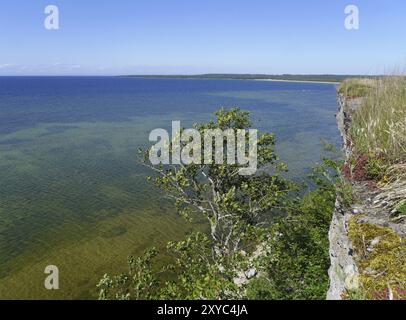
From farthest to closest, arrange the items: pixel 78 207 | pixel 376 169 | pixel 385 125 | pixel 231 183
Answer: pixel 78 207 < pixel 231 183 < pixel 385 125 < pixel 376 169

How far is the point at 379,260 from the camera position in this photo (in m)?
7.46

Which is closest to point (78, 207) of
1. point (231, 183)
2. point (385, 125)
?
point (231, 183)

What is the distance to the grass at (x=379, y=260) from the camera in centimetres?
667

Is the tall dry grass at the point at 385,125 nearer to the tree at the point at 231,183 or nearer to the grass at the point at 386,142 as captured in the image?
the grass at the point at 386,142

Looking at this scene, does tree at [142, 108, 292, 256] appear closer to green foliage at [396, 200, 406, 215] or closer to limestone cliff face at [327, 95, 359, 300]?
limestone cliff face at [327, 95, 359, 300]

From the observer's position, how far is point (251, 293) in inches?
565

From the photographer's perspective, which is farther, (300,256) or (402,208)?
(300,256)

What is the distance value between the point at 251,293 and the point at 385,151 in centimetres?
731

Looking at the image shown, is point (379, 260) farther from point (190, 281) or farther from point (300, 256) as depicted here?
point (300, 256)

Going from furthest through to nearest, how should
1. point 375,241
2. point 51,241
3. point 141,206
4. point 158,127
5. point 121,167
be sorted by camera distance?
point 158,127
point 121,167
point 141,206
point 51,241
point 375,241

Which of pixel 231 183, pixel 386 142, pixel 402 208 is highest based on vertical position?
pixel 386 142

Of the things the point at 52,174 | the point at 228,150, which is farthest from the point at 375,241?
the point at 52,174

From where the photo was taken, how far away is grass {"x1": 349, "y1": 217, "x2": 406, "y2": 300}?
667 centimetres
